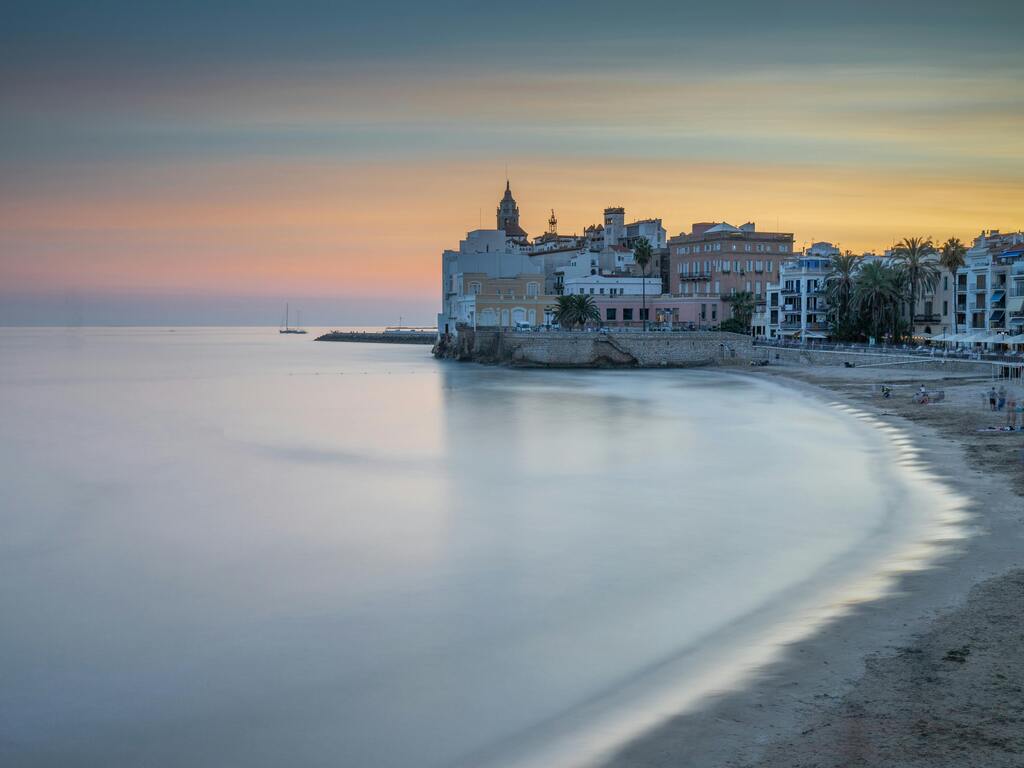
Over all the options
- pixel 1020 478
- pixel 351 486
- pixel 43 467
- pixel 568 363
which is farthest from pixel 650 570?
pixel 568 363

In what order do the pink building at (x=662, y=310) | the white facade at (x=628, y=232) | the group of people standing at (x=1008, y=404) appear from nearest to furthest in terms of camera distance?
the group of people standing at (x=1008, y=404) → the pink building at (x=662, y=310) → the white facade at (x=628, y=232)

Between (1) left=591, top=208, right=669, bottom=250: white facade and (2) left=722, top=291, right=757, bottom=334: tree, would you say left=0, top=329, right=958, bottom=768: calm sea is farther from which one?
(1) left=591, top=208, right=669, bottom=250: white facade

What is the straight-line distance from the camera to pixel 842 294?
77.1 metres

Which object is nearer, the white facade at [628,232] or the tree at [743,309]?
the tree at [743,309]

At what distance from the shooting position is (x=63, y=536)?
21.1 meters

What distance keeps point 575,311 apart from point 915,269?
31.3 metres

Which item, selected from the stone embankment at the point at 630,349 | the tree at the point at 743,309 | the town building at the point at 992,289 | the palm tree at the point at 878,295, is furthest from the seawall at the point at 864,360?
the tree at the point at 743,309

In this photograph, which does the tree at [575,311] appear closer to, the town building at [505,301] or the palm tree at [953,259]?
the town building at [505,301]

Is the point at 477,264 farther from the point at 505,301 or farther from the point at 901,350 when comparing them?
the point at 901,350

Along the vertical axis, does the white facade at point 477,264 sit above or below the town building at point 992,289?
above

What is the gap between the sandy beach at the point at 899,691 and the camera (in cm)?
871

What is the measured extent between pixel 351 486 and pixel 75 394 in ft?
143

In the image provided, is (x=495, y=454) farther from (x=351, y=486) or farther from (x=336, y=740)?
(x=336, y=740)

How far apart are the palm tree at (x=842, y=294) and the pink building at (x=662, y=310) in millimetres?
19184
